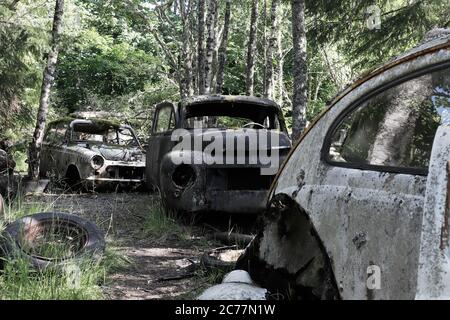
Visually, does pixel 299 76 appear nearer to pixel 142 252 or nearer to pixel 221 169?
pixel 221 169

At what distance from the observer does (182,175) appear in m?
6.39

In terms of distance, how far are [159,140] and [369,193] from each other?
5.80m

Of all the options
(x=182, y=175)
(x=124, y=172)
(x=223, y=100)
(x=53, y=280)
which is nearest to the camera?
(x=53, y=280)

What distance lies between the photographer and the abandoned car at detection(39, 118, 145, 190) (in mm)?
9875

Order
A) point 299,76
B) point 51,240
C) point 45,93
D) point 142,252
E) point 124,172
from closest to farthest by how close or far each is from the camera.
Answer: point 51,240 < point 142,252 < point 299,76 < point 124,172 < point 45,93

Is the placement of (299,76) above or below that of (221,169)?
above

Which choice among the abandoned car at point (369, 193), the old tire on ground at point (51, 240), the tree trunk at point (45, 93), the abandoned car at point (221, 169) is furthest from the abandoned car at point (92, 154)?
the abandoned car at point (369, 193)

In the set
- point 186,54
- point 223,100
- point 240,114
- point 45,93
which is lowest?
point 240,114

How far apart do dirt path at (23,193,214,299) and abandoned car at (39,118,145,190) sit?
4.22 ft

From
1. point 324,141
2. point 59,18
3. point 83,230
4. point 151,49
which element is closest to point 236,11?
point 151,49

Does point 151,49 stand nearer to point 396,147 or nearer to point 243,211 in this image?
point 243,211

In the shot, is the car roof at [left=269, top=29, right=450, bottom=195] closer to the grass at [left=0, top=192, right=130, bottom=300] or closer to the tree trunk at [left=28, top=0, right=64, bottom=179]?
the grass at [left=0, top=192, right=130, bottom=300]

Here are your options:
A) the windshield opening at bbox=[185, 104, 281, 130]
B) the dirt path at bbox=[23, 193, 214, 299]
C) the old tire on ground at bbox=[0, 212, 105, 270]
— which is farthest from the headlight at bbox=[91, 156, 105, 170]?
the old tire on ground at bbox=[0, 212, 105, 270]

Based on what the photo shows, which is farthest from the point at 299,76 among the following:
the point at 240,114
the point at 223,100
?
the point at 223,100
